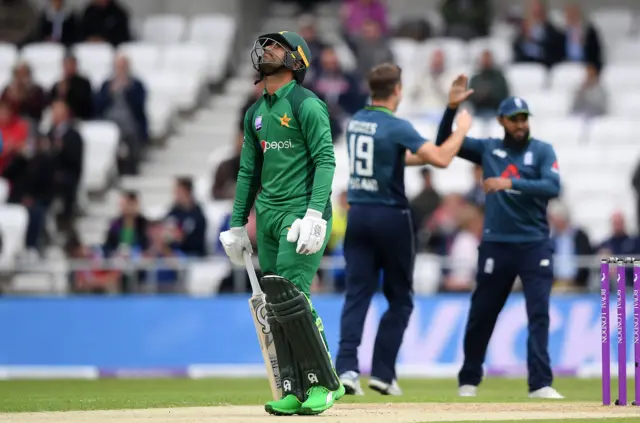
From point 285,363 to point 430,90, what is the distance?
42.0 ft

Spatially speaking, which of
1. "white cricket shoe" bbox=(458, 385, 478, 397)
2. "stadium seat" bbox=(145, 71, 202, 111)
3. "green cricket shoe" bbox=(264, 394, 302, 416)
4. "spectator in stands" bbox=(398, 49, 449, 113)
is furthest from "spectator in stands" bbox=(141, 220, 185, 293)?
"green cricket shoe" bbox=(264, 394, 302, 416)

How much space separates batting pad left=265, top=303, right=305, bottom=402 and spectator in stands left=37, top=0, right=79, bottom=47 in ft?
54.1

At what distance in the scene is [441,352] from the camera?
17812 millimetres

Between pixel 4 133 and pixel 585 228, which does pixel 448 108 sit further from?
pixel 4 133

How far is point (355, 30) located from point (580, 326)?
763cm

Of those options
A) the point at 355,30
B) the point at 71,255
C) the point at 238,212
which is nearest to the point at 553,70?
the point at 355,30

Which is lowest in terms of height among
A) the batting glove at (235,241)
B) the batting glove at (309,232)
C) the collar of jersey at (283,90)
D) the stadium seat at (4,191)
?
the stadium seat at (4,191)

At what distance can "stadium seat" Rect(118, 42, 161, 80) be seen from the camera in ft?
80.1

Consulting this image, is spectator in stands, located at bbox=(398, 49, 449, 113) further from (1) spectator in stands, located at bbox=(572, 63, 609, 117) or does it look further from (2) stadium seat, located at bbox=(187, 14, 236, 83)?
(2) stadium seat, located at bbox=(187, 14, 236, 83)

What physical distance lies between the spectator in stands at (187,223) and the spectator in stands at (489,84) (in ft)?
15.1

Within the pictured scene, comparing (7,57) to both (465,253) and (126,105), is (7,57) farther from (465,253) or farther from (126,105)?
(465,253)

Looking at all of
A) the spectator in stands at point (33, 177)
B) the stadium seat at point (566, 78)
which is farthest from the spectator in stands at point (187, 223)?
the stadium seat at point (566, 78)

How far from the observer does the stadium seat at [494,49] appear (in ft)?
77.3

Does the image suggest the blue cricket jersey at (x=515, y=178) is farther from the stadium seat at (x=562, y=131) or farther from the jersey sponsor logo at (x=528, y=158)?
the stadium seat at (x=562, y=131)
